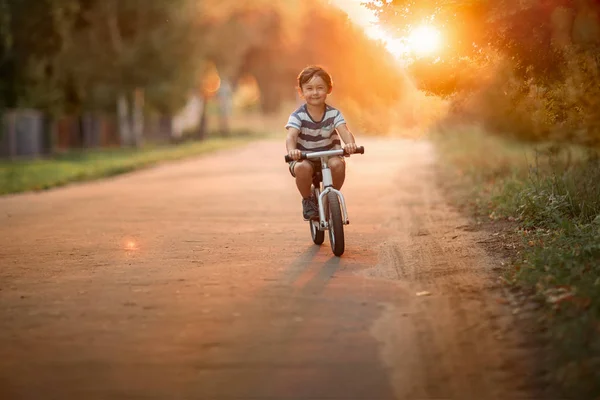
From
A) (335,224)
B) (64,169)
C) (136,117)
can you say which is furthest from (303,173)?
(136,117)

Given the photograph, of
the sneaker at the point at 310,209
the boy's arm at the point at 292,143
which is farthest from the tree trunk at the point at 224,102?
the boy's arm at the point at 292,143

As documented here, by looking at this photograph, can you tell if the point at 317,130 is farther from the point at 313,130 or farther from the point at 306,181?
the point at 306,181

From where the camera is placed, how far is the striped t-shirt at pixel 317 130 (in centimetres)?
1023

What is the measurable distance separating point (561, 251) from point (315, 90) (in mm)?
3100

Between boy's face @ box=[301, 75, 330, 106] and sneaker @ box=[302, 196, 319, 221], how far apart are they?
0.98 metres

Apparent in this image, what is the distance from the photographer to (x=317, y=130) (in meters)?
10.3

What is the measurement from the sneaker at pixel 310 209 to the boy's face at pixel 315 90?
98cm

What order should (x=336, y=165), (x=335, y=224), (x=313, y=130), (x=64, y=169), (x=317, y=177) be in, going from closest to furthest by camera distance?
(x=335, y=224)
(x=336, y=165)
(x=313, y=130)
(x=317, y=177)
(x=64, y=169)

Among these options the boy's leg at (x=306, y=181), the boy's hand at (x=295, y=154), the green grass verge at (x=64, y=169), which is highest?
the green grass verge at (x=64, y=169)

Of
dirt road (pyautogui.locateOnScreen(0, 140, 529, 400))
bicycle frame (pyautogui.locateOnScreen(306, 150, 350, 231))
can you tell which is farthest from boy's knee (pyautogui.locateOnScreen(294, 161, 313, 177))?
dirt road (pyautogui.locateOnScreen(0, 140, 529, 400))

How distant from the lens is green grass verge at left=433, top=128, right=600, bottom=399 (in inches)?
217

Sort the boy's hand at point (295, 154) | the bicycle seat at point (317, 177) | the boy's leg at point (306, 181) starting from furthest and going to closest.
A: the bicycle seat at point (317, 177)
the boy's leg at point (306, 181)
the boy's hand at point (295, 154)

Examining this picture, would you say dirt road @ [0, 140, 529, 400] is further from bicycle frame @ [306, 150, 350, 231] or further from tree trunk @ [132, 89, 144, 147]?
tree trunk @ [132, 89, 144, 147]

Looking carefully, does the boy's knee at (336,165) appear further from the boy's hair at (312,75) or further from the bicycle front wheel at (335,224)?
the boy's hair at (312,75)
